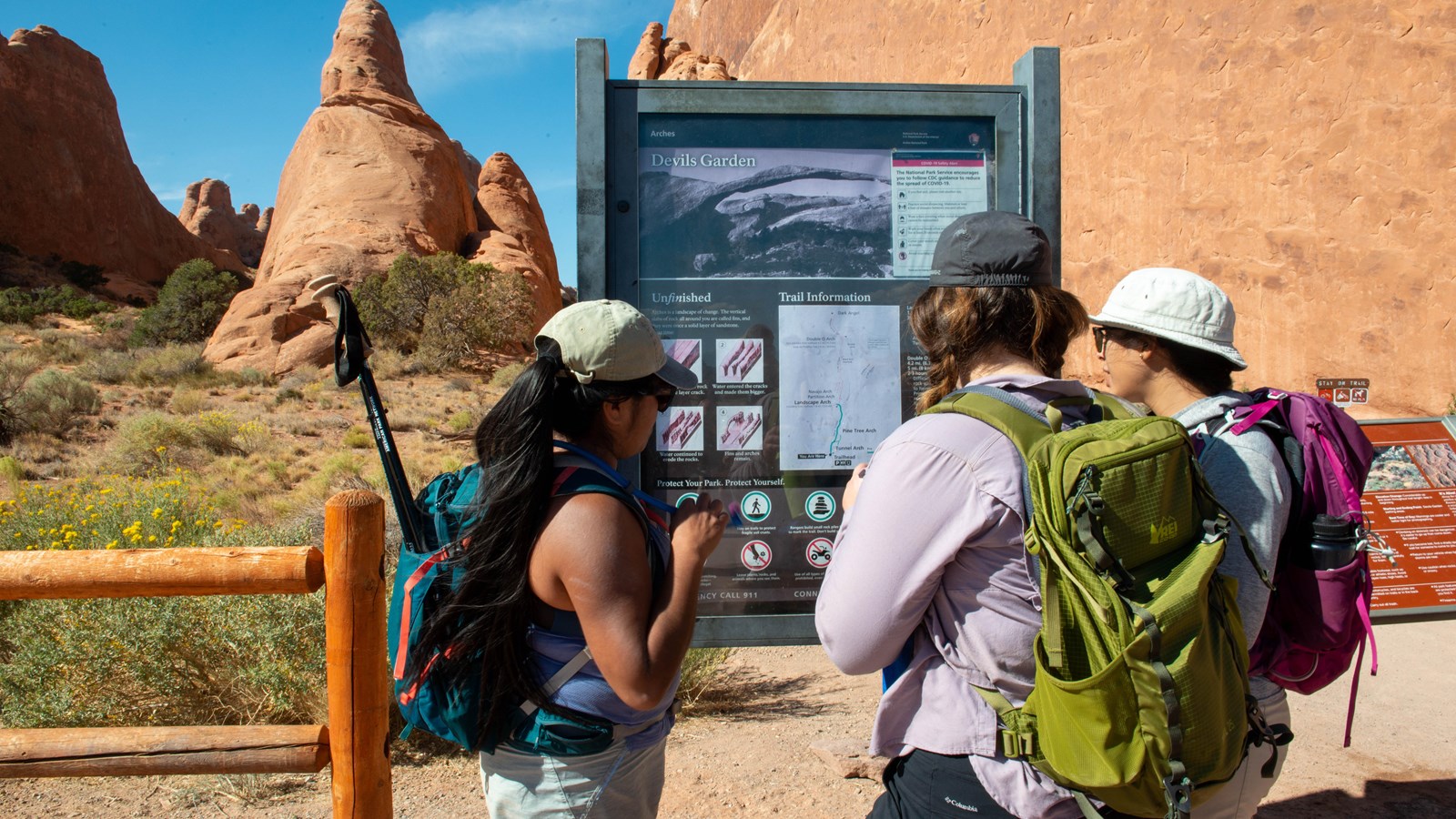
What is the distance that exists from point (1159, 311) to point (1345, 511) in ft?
1.60

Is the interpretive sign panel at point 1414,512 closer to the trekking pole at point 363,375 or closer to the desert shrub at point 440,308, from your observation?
the trekking pole at point 363,375

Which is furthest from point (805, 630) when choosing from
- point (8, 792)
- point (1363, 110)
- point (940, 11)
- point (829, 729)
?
point (940, 11)

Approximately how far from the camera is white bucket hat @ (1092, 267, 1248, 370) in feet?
5.78

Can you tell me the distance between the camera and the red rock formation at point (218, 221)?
169 feet

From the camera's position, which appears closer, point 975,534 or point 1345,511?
point 975,534

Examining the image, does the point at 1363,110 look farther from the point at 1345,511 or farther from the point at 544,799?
the point at 544,799

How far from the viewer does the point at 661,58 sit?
1304 inches

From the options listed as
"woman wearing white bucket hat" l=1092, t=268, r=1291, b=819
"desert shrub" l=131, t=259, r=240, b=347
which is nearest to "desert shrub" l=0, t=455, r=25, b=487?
"woman wearing white bucket hat" l=1092, t=268, r=1291, b=819

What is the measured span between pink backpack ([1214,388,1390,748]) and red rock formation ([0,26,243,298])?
1460 inches

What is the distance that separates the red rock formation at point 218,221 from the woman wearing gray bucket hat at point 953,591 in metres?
57.3

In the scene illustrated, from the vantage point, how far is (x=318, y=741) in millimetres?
2166

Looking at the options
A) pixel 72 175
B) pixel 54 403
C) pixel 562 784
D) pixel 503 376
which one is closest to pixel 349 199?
pixel 503 376

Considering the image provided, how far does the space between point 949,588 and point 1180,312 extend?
0.84m

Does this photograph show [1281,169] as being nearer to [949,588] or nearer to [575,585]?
[949,588]
